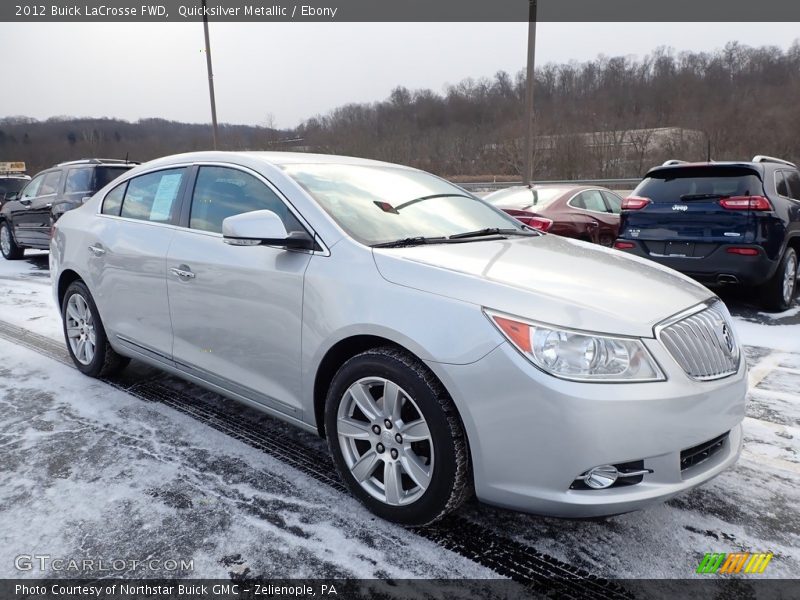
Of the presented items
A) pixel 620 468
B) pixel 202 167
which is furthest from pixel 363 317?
pixel 202 167

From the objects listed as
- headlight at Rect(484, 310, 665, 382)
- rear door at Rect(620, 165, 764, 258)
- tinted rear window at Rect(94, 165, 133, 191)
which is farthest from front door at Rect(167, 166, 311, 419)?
tinted rear window at Rect(94, 165, 133, 191)

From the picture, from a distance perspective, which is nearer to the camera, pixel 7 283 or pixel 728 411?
pixel 728 411

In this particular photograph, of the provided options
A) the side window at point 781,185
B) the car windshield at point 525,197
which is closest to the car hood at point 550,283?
the side window at point 781,185

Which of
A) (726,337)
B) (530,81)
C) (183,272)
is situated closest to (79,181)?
(183,272)

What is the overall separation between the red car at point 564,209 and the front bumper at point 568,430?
18.1 feet

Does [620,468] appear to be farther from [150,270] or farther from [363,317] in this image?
[150,270]

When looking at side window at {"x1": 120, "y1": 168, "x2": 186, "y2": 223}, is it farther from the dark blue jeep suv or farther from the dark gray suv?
the dark gray suv

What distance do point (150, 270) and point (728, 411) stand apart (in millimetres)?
3170

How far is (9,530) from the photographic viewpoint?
2.40 meters

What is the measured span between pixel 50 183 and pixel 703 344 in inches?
451

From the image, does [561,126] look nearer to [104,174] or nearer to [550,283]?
[104,174]

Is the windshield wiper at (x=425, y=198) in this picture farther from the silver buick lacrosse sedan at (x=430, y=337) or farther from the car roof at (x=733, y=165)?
the car roof at (x=733, y=165)

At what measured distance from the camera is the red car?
7.63m

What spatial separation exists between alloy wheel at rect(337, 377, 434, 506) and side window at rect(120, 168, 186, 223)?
1.89m
